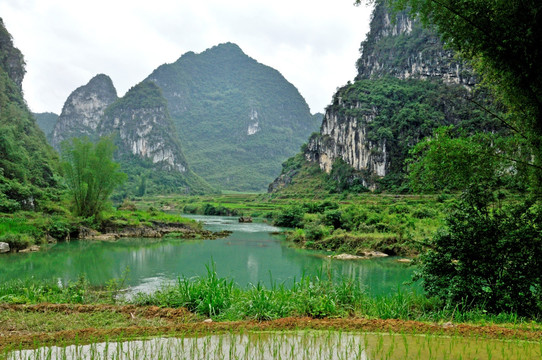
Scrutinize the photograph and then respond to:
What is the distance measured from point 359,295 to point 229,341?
2.55m

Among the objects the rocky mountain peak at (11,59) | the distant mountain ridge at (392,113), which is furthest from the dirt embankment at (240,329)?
the rocky mountain peak at (11,59)

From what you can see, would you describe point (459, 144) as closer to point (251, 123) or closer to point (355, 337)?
point (355, 337)

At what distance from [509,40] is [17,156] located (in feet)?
102

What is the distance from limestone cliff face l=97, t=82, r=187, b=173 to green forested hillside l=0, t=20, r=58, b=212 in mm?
70505

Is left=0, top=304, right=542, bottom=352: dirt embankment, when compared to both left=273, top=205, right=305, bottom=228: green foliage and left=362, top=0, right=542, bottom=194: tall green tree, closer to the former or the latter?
left=362, top=0, right=542, bottom=194: tall green tree

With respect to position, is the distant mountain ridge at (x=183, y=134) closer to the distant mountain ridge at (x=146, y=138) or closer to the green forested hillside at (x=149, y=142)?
the distant mountain ridge at (x=146, y=138)

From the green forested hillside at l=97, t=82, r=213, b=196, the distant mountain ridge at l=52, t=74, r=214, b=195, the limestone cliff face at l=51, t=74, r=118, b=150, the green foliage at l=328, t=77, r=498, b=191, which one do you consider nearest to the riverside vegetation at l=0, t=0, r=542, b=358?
the green foliage at l=328, t=77, r=498, b=191

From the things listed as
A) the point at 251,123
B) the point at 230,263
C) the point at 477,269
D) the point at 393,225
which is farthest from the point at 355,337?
the point at 251,123

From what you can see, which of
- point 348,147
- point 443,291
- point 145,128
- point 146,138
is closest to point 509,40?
point 443,291

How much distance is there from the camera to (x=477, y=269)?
5.45 meters

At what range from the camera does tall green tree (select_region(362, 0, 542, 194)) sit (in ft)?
14.6

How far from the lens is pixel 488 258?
5.41m

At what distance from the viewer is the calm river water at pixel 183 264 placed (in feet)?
37.9

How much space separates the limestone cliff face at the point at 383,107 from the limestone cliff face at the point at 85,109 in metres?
113
